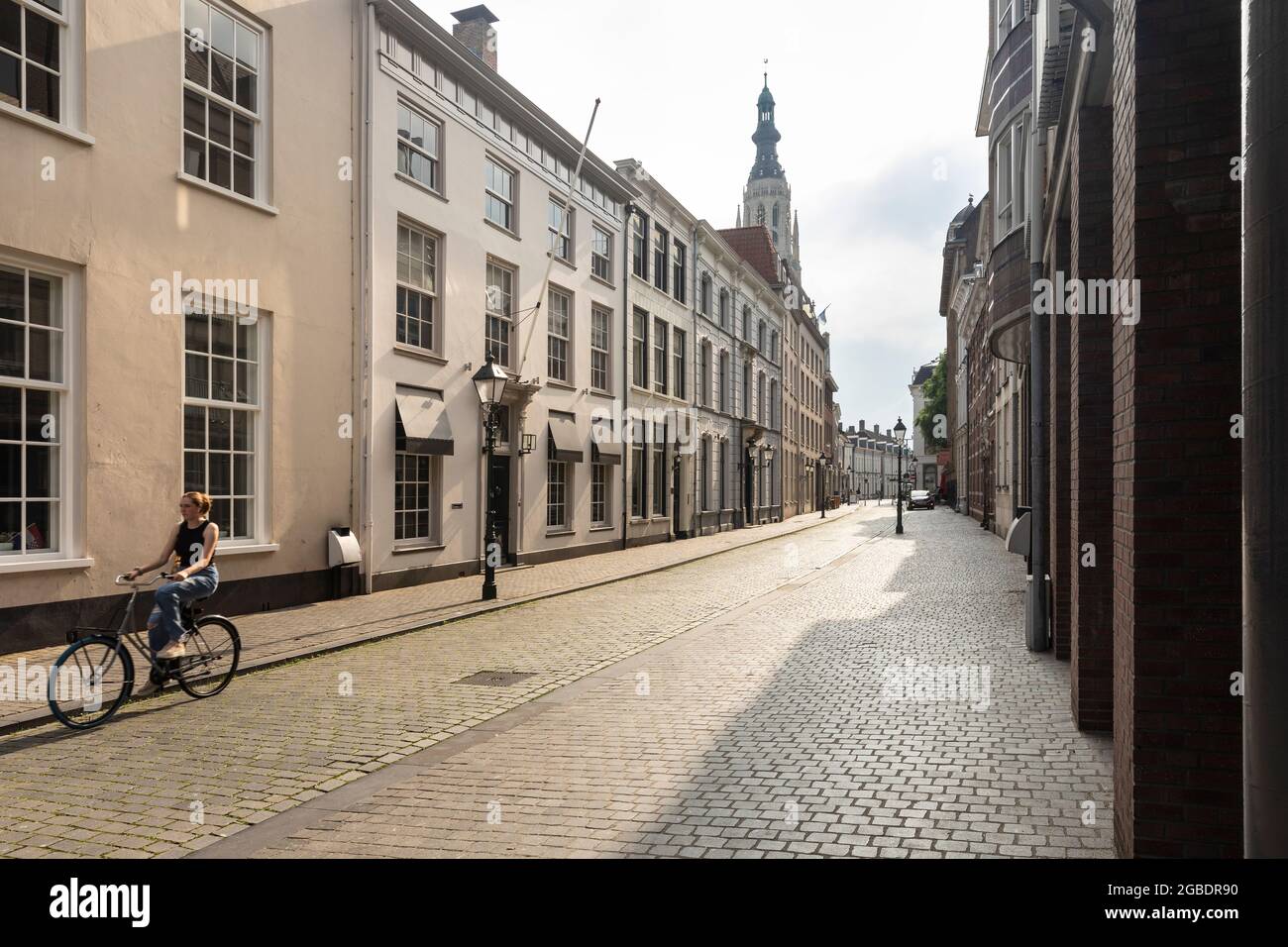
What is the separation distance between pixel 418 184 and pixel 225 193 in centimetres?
443

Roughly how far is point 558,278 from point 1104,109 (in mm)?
16203

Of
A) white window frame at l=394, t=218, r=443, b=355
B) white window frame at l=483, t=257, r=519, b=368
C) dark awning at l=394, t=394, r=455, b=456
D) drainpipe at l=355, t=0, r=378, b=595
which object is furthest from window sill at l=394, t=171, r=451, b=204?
dark awning at l=394, t=394, r=455, b=456

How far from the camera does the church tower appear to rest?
9800 centimetres

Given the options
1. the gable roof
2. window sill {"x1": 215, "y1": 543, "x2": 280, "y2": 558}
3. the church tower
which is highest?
the church tower

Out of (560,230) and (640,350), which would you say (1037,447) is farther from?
(640,350)

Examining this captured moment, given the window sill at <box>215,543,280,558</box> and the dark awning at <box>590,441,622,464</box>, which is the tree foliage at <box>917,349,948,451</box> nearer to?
the dark awning at <box>590,441,622,464</box>

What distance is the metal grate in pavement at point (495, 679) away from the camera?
27.5ft

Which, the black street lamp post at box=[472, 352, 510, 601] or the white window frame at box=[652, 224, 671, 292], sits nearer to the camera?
the black street lamp post at box=[472, 352, 510, 601]

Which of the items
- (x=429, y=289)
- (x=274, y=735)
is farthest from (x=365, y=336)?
(x=274, y=735)

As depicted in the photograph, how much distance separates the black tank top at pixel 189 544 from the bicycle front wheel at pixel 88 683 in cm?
102

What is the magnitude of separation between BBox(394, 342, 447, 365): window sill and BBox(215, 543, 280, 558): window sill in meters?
4.06
